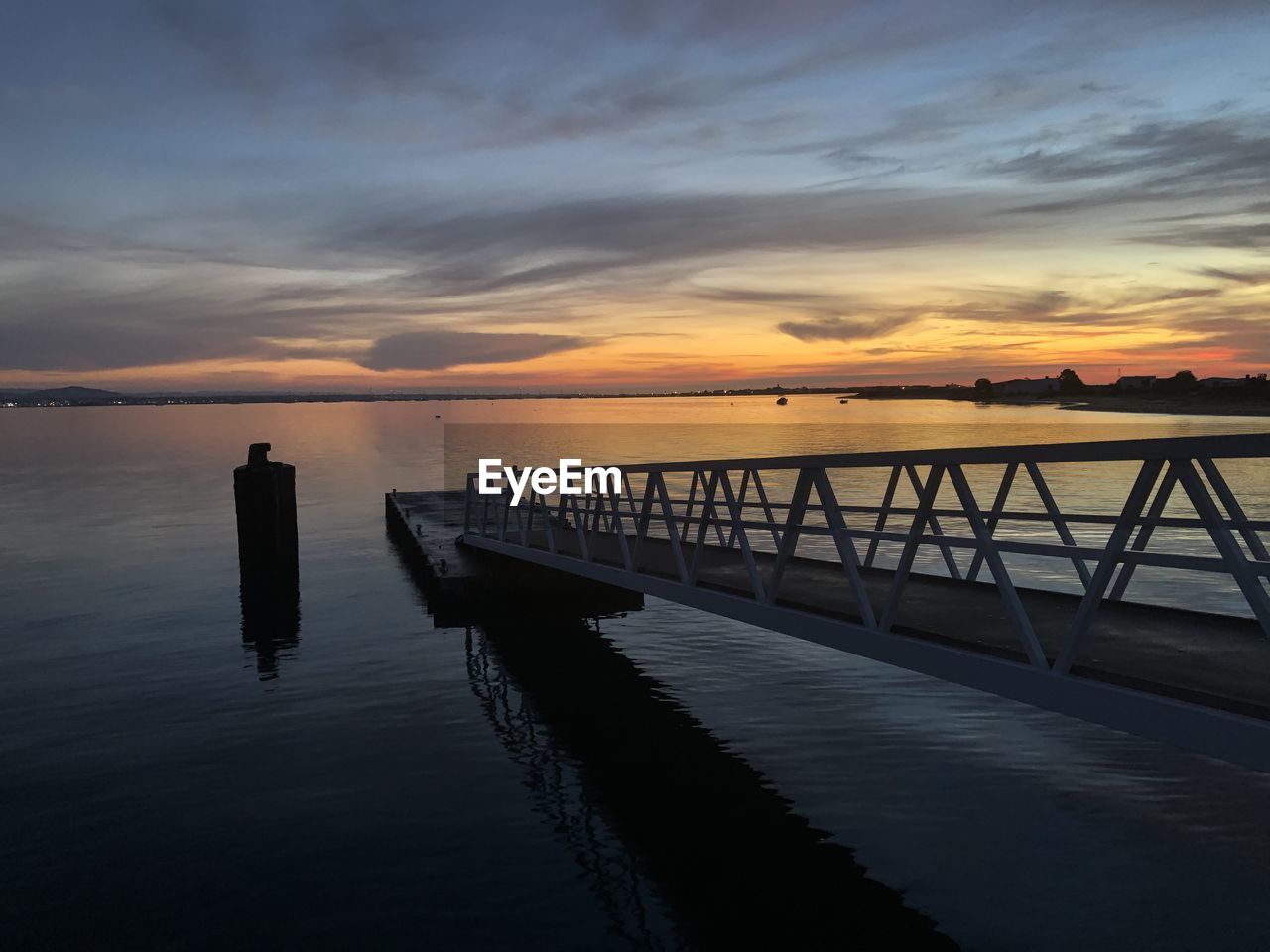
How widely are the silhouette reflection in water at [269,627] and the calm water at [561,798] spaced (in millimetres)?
169

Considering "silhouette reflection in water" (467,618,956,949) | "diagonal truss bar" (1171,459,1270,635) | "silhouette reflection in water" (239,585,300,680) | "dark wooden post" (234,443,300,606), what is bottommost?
"silhouette reflection in water" (467,618,956,949)

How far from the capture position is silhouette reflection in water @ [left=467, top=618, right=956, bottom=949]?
831 centimetres

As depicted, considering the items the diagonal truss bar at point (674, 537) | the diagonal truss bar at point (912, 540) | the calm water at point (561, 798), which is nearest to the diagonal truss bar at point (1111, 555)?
the diagonal truss bar at point (912, 540)

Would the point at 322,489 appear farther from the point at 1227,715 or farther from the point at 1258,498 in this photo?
the point at 1227,715

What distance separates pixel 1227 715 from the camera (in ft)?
20.1

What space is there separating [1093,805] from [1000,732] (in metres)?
2.45

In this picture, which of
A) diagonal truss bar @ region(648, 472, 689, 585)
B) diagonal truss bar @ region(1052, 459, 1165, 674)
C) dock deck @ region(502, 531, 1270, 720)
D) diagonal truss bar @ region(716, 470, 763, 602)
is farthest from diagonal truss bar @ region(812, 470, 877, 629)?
diagonal truss bar @ region(648, 472, 689, 585)

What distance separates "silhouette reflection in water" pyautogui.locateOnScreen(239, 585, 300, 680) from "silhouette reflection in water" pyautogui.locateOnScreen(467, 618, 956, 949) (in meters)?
4.25

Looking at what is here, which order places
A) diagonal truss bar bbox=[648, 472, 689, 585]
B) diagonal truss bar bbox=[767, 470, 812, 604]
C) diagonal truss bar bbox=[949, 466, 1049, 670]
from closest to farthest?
diagonal truss bar bbox=[949, 466, 1049, 670]
diagonal truss bar bbox=[767, 470, 812, 604]
diagonal truss bar bbox=[648, 472, 689, 585]

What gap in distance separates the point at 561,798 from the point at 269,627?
11.3 metres

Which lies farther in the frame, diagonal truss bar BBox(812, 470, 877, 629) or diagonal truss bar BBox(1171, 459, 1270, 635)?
diagonal truss bar BBox(812, 470, 877, 629)

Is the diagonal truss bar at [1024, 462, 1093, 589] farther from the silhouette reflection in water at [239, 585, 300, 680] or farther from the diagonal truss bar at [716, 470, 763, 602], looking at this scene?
the silhouette reflection in water at [239, 585, 300, 680]

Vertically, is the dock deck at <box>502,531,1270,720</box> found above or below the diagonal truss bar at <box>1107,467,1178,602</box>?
below

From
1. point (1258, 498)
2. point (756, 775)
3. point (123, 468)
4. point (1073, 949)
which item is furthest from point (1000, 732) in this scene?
point (123, 468)
